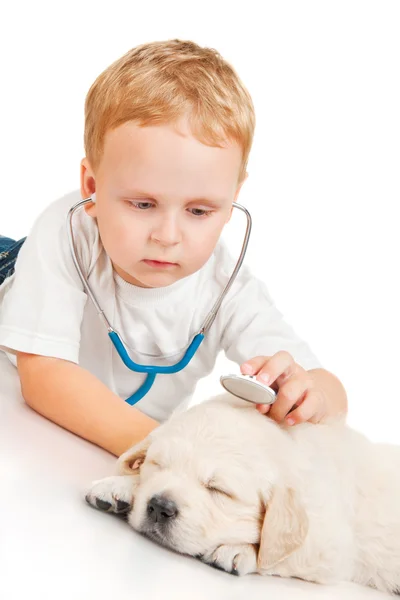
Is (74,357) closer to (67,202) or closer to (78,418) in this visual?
(78,418)

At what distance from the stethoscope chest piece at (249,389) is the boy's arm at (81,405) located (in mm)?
334

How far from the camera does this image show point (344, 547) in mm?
1309

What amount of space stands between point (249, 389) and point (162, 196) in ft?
1.47

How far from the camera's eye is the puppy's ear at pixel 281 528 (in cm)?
124

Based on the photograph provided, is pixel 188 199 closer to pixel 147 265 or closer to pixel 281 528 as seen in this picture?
pixel 147 265

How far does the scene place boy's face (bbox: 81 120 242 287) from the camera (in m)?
1.56

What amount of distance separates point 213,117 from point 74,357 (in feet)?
2.11

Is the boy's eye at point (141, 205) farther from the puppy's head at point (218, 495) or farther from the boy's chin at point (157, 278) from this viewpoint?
the puppy's head at point (218, 495)

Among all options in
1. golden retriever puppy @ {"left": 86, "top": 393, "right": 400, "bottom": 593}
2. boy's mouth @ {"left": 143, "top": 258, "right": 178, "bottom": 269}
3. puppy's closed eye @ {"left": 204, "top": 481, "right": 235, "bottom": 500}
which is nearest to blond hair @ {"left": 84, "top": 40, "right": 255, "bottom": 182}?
boy's mouth @ {"left": 143, "top": 258, "right": 178, "bottom": 269}

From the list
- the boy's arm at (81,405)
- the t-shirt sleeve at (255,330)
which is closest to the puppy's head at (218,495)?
the boy's arm at (81,405)

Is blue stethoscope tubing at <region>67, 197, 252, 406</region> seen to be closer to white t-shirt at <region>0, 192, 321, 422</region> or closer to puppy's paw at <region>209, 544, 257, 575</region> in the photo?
white t-shirt at <region>0, 192, 321, 422</region>

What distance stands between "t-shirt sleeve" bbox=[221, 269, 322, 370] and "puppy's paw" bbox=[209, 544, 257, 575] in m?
0.71

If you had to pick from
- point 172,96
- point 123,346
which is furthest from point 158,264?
point 172,96

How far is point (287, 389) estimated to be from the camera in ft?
4.90
